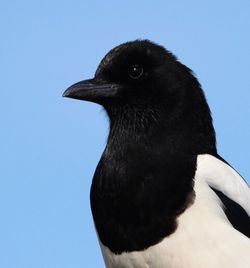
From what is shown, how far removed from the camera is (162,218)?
6488 millimetres

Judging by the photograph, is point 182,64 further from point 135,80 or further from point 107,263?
point 107,263

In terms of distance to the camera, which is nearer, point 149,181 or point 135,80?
point 149,181

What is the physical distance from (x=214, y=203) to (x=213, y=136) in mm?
661

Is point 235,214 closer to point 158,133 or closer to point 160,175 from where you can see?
point 160,175

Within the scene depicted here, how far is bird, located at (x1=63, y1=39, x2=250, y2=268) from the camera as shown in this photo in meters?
6.42

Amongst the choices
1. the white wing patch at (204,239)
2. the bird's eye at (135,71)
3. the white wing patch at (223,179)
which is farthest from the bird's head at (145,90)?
the white wing patch at (204,239)

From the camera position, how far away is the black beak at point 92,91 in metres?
7.12

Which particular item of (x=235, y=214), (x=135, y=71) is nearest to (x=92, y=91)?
(x=135, y=71)

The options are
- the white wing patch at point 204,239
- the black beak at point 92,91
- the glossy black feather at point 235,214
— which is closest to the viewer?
the white wing patch at point 204,239

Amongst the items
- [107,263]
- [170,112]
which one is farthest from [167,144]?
[107,263]

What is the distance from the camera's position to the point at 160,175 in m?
6.65

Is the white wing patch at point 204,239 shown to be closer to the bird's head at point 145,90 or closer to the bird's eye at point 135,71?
the bird's head at point 145,90

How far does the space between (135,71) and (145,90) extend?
0.14 metres

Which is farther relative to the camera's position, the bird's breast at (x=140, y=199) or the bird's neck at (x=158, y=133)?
the bird's neck at (x=158, y=133)
